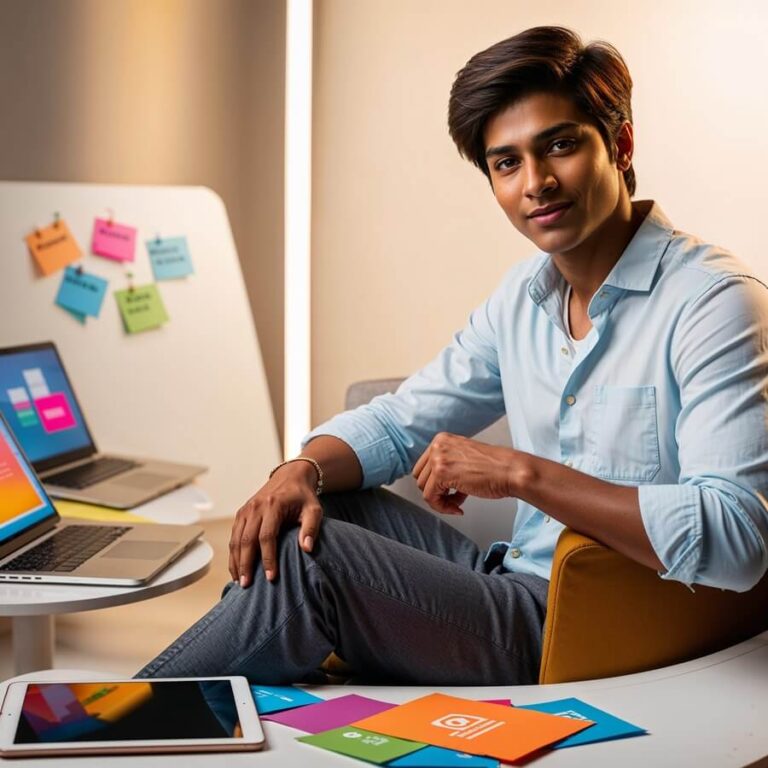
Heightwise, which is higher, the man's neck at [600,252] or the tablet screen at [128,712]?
the man's neck at [600,252]

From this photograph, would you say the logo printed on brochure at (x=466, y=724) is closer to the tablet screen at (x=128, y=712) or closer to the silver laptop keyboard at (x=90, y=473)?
the tablet screen at (x=128, y=712)

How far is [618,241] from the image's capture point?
154 cm

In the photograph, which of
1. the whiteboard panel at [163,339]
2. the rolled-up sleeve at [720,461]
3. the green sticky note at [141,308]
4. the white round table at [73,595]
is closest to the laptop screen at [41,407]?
the white round table at [73,595]

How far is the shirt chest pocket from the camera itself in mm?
1414

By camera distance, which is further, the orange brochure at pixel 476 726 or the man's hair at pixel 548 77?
the man's hair at pixel 548 77

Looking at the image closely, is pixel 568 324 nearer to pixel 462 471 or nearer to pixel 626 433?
pixel 626 433

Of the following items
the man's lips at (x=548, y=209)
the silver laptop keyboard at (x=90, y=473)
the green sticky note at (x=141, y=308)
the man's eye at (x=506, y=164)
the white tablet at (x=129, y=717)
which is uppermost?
the man's eye at (x=506, y=164)

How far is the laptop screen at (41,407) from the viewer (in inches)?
85.6

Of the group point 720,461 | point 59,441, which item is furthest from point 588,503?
point 59,441

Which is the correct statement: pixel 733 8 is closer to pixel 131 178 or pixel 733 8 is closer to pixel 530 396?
pixel 530 396

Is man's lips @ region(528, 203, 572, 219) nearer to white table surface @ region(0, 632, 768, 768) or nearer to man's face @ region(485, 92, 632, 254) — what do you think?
man's face @ region(485, 92, 632, 254)

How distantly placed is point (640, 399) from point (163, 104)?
7.00ft

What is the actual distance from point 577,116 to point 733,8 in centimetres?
91

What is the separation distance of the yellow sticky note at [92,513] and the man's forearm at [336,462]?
0.42m
